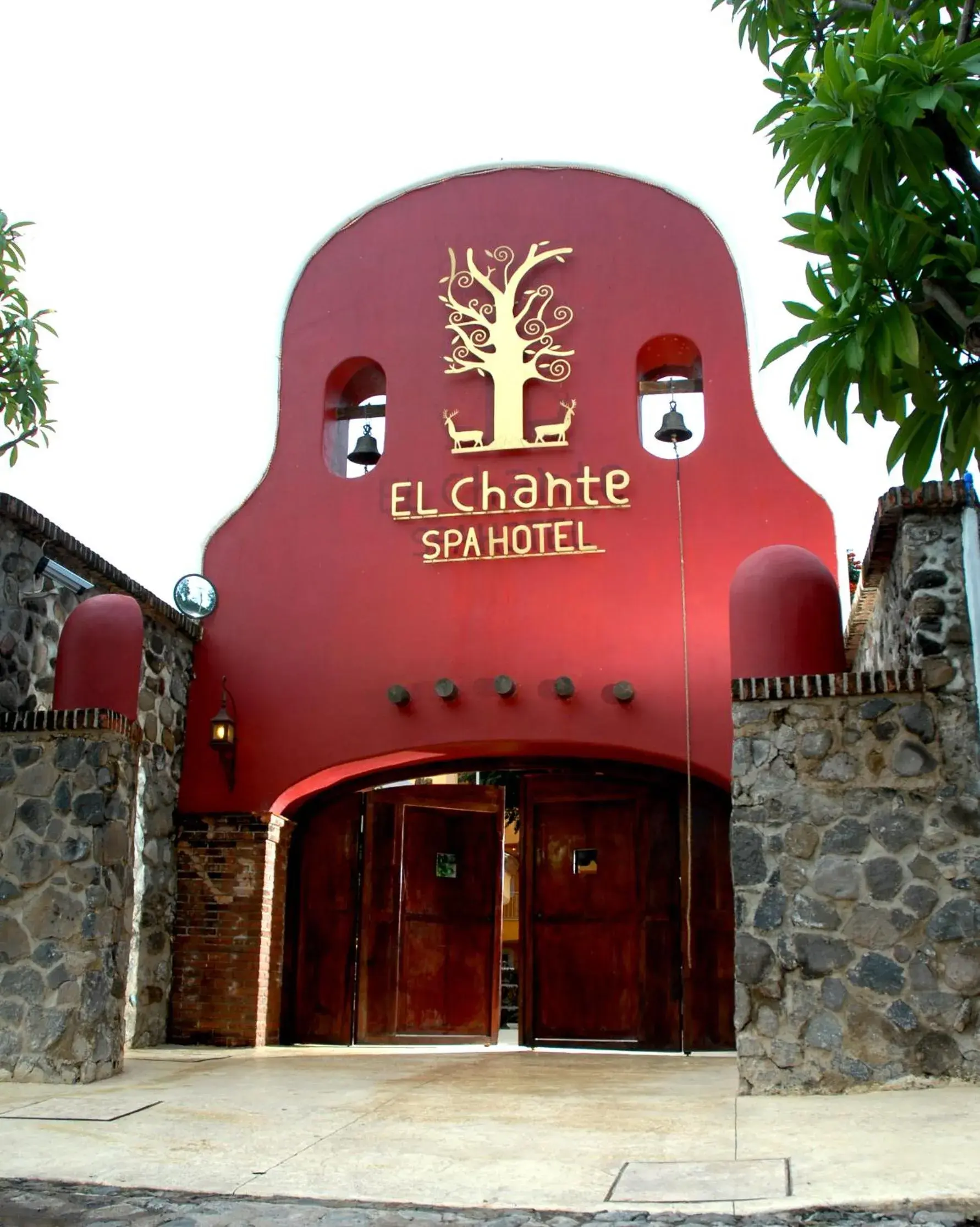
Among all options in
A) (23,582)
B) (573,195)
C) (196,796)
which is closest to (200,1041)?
(196,796)

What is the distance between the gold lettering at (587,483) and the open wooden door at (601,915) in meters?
2.11

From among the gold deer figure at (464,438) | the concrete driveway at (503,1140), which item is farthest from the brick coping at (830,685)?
the gold deer figure at (464,438)

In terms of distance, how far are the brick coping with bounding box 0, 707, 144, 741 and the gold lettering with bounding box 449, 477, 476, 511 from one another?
3.37m

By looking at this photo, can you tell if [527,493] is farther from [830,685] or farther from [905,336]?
[905,336]

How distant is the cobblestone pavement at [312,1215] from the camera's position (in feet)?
12.4

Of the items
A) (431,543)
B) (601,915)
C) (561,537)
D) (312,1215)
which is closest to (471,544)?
(431,543)

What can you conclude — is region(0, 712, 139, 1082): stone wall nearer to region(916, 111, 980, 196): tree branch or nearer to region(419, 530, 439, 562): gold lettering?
region(419, 530, 439, 562): gold lettering

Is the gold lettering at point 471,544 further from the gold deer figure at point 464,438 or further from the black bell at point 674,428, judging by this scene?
the black bell at point 674,428

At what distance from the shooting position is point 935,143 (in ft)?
13.8

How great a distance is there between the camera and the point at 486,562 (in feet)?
32.0

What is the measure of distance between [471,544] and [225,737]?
2.30 m

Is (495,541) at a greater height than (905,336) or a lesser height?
greater

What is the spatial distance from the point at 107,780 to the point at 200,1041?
10.2 ft

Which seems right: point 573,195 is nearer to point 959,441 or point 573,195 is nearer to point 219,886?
point 219,886
